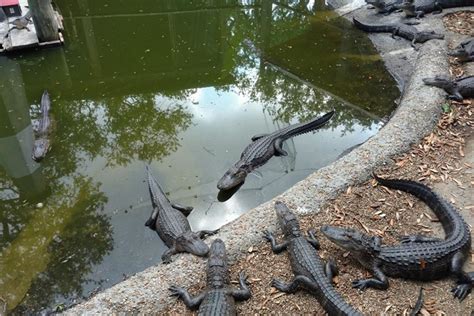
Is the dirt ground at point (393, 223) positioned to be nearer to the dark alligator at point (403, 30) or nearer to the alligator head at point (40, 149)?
the dark alligator at point (403, 30)

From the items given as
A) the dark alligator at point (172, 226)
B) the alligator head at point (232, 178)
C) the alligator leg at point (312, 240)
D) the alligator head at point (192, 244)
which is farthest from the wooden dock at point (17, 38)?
the alligator leg at point (312, 240)

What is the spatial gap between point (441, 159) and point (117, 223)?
3.97m

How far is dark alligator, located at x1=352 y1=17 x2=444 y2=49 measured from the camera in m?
8.31

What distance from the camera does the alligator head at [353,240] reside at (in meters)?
3.70

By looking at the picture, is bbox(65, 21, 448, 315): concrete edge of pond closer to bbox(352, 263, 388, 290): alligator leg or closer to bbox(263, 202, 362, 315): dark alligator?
bbox(263, 202, 362, 315): dark alligator

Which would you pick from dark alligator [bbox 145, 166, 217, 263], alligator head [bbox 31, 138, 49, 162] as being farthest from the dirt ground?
alligator head [bbox 31, 138, 49, 162]

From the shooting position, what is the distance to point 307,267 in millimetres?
3680

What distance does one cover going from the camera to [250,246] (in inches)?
163

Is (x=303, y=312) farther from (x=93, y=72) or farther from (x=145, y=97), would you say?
(x=93, y=72)

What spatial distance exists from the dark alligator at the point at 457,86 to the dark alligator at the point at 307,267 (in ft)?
11.8

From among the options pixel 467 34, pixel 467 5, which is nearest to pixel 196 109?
pixel 467 34

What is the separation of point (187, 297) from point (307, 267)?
3.53ft

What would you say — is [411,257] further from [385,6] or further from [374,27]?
[385,6]

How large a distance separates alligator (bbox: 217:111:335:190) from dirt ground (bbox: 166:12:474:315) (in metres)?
1.21
